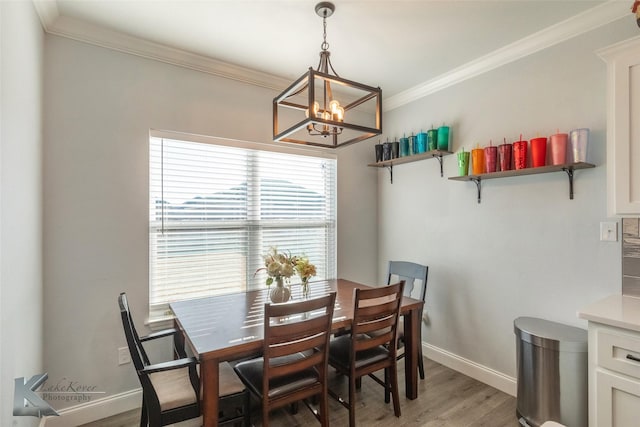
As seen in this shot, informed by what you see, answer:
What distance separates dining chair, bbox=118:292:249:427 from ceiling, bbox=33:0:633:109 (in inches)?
70.5

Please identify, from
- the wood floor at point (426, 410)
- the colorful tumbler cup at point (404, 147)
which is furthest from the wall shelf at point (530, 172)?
the wood floor at point (426, 410)

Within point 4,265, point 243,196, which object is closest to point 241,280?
point 243,196

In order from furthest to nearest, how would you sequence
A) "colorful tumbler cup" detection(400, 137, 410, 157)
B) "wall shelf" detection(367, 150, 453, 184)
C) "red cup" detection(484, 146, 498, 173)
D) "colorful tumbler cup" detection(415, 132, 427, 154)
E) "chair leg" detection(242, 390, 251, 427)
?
"colorful tumbler cup" detection(400, 137, 410, 157) → "colorful tumbler cup" detection(415, 132, 427, 154) → "wall shelf" detection(367, 150, 453, 184) → "red cup" detection(484, 146, 498, 173) → "chair leg" detection(242, 390, 251, 427)

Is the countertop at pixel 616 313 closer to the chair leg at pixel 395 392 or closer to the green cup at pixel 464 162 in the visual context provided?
the chair leg at pixel 395 392

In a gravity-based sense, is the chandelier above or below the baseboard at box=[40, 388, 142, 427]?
above

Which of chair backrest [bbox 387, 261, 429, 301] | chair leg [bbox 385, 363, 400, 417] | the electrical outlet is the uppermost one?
chair backrest [bbox 387, 261, 429, 301]

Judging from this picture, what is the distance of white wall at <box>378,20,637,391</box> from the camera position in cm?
208

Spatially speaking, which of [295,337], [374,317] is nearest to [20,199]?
[295,337]

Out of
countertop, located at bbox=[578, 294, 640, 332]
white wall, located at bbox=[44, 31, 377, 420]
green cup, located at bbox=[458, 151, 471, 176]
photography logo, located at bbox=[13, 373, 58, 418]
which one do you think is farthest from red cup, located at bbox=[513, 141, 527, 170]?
photography logo, located at bbox=[13, 373, 58, 418]

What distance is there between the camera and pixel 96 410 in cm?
221

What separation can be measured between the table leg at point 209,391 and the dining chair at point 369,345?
0.82m

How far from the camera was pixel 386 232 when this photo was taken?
3584 mm

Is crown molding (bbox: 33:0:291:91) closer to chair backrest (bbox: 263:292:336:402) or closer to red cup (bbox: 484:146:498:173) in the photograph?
red cup (bbox: 484:146:498:173)

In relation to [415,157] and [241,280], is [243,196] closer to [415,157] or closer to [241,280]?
[241,280]
